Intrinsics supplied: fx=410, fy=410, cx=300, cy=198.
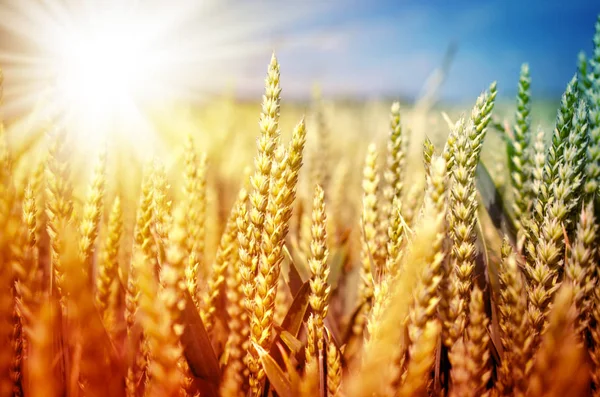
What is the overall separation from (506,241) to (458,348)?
0.16m

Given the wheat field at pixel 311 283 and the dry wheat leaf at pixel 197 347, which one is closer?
the wheat field at pixel 311 283

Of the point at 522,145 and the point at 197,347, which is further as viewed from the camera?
the point at 522,145

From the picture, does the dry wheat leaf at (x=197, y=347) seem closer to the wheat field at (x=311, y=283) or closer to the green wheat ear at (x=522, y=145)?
the wheat field at (x=311, y=283)

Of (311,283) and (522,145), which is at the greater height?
(522,145)

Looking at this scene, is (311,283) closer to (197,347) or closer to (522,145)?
(197,347)

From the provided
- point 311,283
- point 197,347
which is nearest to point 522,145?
point 311,283

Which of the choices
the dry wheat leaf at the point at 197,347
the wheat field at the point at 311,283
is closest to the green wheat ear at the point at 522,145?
the wheat field at the point at 311,283

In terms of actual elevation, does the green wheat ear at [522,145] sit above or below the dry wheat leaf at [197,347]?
above

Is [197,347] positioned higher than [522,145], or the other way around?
[522,145]

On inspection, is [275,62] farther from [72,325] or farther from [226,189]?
[226,189]

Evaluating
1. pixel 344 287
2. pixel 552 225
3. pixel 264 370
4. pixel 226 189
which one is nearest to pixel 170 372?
pixel 264 370

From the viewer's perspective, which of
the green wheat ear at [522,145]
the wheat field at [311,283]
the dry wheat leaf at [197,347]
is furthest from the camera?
the green wheat ear at [522,145]

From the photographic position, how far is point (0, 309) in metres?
0.36

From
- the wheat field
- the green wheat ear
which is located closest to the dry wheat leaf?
the wheat field
